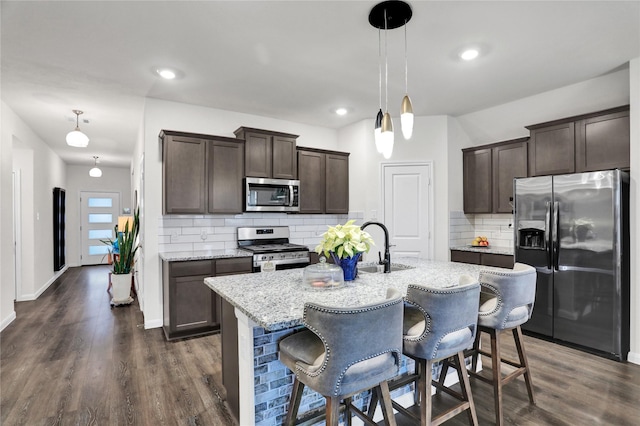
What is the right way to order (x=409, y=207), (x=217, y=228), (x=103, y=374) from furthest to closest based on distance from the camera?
(x=409, y=207) → (x=217, y=228) → (x=103, y=374)

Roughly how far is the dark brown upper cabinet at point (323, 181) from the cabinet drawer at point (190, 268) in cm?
154

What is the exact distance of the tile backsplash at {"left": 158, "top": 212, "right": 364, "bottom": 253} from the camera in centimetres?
407

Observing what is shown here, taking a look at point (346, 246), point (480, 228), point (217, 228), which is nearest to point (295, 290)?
point (346, 246)

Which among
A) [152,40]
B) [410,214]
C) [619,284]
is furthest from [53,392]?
[619,284]

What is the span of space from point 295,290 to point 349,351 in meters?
0.68

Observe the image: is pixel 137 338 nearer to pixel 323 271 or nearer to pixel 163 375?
pixel 163 375

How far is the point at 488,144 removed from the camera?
454 centimetres

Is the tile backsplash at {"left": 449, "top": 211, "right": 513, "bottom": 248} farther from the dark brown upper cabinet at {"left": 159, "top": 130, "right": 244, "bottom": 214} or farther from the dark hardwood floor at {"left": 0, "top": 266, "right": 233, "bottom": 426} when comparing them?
the dark hardwood floor at {"left": 0, "top": 266, "right": 233, "bottom": 426}

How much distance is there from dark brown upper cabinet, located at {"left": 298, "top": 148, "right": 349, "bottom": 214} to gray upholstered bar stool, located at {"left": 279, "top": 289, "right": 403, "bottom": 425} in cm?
332

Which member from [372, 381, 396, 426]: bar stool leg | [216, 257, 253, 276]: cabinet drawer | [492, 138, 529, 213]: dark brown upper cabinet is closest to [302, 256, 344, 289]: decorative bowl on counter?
[372, 381, 396, 426]: bar stool leg

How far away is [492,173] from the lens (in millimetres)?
4480

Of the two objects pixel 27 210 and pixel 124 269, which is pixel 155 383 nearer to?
pixel 124 269

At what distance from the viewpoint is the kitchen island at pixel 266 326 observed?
1605 mm

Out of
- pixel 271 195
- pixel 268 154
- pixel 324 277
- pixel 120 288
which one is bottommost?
pixel 120 288
